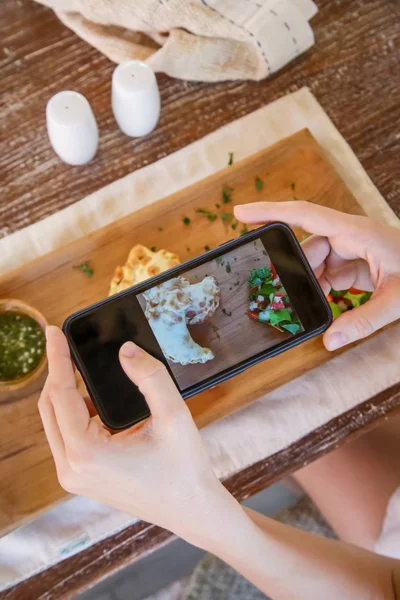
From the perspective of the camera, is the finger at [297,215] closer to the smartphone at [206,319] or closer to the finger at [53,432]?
the smartphone at [206,319]

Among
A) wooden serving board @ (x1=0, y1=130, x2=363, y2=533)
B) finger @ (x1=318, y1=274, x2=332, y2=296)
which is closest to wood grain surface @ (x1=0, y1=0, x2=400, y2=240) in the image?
wooden serving board @ (x1=0, y1=130, x2=363, y2=533)

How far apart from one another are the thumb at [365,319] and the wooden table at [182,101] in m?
0.22

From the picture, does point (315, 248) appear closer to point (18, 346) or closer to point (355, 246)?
point (355, 246)

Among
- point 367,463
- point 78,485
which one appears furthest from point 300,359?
point 78,485

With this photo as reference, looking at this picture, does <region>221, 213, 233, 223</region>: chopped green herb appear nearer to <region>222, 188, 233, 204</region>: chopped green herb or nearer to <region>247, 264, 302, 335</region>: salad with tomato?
<region>222, 188, 233, 204</region>: chopped green herb

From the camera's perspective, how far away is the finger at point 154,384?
529 mm

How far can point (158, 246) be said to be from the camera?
84cm

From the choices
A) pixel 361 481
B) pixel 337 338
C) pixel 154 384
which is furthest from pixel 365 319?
pixel 361 481

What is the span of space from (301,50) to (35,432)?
751 mm

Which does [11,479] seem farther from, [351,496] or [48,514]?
[351,496]

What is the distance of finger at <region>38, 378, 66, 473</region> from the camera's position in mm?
557

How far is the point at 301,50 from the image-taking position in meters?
0.95

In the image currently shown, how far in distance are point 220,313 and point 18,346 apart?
0.30 m

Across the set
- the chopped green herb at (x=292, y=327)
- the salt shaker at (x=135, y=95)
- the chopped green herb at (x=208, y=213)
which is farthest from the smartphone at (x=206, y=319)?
the salt shaker at (x=135, y=95)
